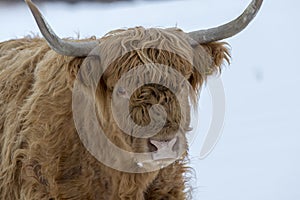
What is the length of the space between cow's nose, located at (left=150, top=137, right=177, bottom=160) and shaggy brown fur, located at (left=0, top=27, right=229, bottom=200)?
0.13m

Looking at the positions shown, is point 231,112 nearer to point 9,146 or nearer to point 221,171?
point 221,171

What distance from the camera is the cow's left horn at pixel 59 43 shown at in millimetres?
3455

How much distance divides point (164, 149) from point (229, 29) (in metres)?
0.83

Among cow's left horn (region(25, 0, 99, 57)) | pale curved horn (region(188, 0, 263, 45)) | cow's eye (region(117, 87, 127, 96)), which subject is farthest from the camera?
pale curved horn (region(188, 0, 263, 45))

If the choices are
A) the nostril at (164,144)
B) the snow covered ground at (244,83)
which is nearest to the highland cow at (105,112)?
the nostril at (164,144)

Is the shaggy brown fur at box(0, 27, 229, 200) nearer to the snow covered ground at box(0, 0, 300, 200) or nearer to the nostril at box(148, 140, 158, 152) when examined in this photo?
the nostril at box(148, 140, 158, 152)

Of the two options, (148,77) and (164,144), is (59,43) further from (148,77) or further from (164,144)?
(164,144)

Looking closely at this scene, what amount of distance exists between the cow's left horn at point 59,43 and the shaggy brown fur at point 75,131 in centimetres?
6

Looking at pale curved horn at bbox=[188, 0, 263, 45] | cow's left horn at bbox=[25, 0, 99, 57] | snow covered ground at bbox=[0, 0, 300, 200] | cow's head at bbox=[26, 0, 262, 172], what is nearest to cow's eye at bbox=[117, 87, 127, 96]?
cow's head at bbox=[26, 0, 262, 172]

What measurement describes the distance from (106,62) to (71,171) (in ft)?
2.19

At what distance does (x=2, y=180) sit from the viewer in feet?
14.1

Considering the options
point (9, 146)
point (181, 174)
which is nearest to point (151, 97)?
point (181, 174)

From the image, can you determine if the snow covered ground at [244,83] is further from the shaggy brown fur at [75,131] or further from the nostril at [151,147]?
the nostril at [151,147]

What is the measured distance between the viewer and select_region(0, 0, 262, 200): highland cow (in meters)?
3.65
